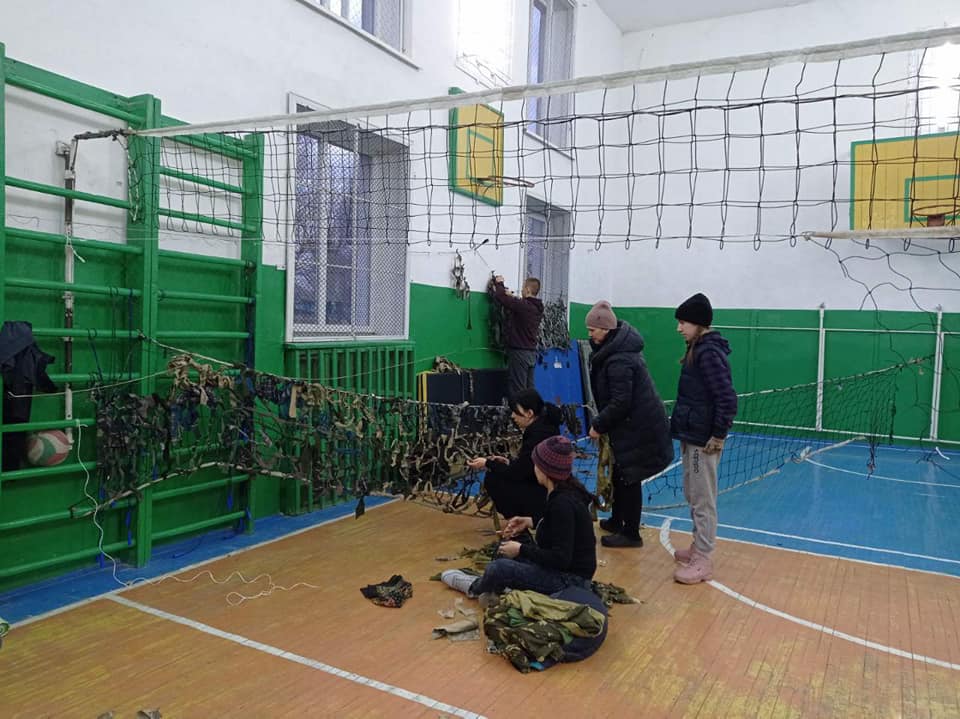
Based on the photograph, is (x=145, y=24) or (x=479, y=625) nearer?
(x=479, y=625)

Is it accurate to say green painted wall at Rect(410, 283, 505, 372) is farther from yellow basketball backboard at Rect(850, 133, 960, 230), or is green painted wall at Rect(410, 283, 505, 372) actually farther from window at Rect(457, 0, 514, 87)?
yellow basketball backboard at Rect(850, 133, 960, 230)

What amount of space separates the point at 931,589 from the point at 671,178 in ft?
25.5

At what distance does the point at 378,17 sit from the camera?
230 inches

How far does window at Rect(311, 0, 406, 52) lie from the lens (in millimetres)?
5535

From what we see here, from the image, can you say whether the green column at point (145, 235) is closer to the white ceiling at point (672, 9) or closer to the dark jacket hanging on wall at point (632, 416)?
the dark jacket hanging on wall at point (632, 416)

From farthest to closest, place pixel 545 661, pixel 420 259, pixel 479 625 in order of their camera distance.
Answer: pixel 420 259 → pixel 479 625 → pixel 545 661

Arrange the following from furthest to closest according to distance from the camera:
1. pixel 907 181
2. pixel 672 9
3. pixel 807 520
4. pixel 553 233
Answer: pixel 672 9, pixel 553 233, pixel 907 181, pixel 807 520

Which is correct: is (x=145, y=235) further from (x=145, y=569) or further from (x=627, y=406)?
(x=627, y=406)

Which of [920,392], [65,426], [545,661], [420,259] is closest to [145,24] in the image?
[65,426]

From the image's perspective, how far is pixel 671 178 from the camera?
34.0ft

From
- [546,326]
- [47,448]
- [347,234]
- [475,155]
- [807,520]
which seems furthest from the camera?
[546,326]

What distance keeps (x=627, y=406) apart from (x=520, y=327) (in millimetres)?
3072

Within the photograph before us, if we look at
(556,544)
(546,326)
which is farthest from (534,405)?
(546,326)

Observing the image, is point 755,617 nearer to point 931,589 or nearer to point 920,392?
point 931,589
